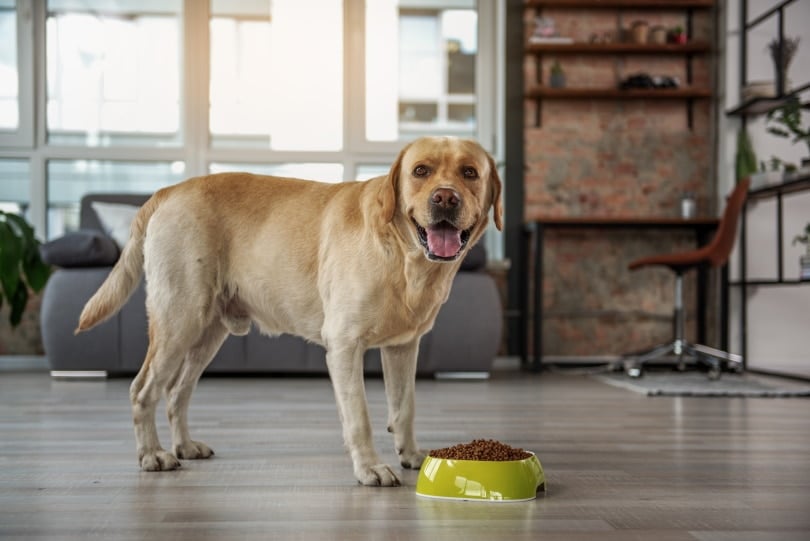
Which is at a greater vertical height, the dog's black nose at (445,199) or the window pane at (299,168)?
the window pane at (299,168)

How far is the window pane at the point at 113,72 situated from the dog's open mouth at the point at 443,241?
4.66 meters

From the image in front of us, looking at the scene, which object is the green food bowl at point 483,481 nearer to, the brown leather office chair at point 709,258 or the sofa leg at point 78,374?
the brown leather office chair at point 709,258

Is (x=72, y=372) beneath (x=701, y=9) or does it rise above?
beneath

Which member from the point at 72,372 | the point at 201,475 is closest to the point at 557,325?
the point at 72,372

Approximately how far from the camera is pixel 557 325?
6.16 metres

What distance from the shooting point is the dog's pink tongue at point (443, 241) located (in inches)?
76.3

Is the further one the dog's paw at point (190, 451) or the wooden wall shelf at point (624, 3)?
the wooden wall shelf at point (624, 3)

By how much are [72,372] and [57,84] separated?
236 centimetres

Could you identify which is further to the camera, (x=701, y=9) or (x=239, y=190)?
(x=701, y=9)

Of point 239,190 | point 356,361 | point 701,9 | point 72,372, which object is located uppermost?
point 701,9

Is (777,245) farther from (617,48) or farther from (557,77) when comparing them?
(557,77)

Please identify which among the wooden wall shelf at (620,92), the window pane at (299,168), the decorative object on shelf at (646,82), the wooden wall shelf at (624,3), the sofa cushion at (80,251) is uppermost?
the wooden wall shelf at (624,3)

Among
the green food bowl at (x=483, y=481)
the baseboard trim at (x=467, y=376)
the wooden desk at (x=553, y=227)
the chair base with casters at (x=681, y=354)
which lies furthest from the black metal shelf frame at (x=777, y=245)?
the green food bowl at (x=483, y=481)

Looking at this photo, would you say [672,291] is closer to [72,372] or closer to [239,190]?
[72,372]
